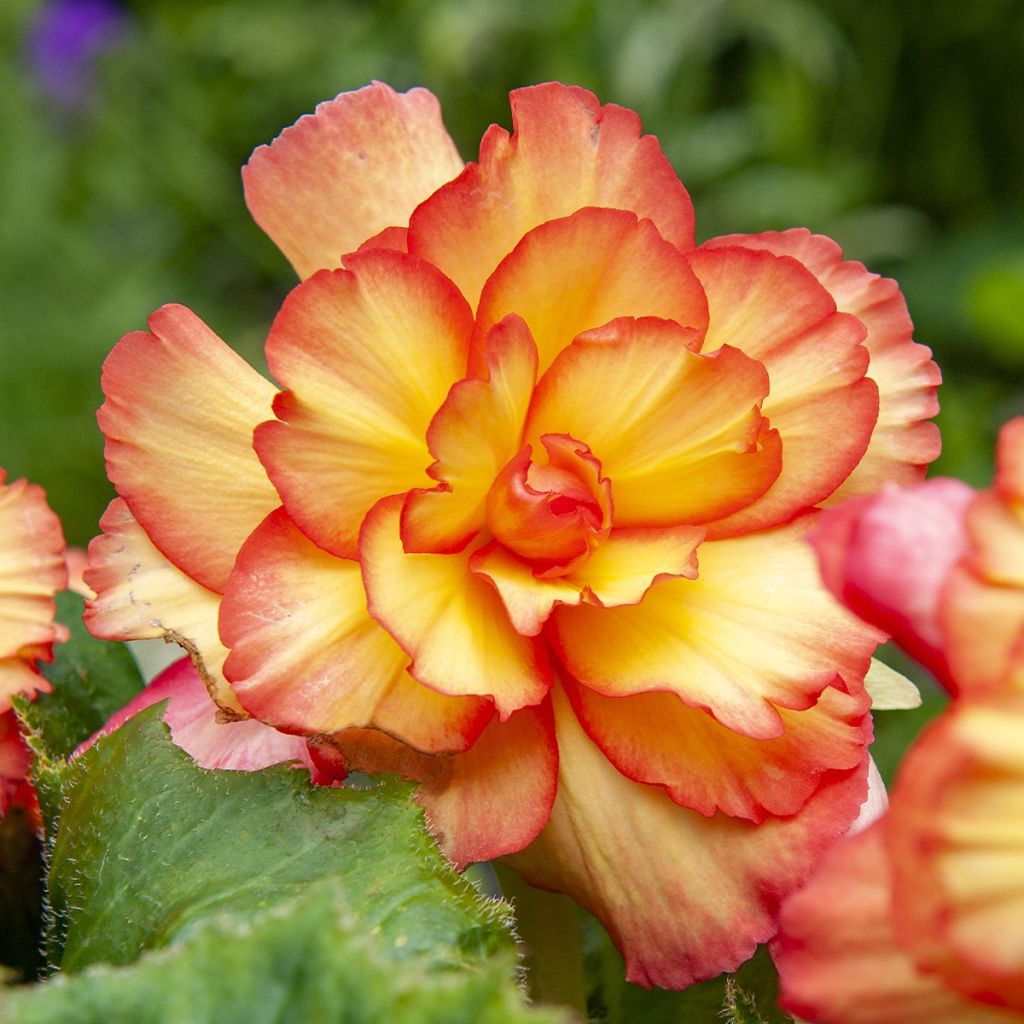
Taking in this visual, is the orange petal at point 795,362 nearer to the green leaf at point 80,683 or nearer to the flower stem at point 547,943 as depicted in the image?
the flower stem at point 547,943

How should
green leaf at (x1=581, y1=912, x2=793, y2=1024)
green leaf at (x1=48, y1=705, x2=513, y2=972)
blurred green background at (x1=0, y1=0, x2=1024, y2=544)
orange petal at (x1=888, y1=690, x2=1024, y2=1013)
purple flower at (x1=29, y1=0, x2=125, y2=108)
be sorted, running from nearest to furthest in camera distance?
orange petal at (x1=888, y1=690, x2=1024, y2=1013)
green leaf at (x1=48, y1=705, x2=513, y2=972)
green leaf at (x1=581, y1=912, x2=793, y2=1024)
blurred green background at (x1=0, y1=0, x2=1024, y2=544)
purple flower at (x1=29, y1=0, x2=125, y2=108)

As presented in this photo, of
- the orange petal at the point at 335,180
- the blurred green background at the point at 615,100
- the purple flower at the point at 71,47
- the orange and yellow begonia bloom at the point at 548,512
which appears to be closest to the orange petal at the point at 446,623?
the orange and yellow begonia bloom at the point at 548,512

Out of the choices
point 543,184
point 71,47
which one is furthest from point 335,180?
point 71,47

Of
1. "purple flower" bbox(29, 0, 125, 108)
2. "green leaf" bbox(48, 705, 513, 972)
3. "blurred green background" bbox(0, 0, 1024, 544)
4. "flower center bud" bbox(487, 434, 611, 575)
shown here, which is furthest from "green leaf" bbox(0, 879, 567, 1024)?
"purple flower" bbox(29, 0, 125, 108)

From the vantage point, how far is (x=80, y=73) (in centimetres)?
276

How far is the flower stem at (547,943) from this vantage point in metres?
0.44

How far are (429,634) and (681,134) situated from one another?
2.38 metres

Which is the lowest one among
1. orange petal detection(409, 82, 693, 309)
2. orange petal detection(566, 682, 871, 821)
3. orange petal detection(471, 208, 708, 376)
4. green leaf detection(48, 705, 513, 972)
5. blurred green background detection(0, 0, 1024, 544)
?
blurred green background detection(0, 0, 1024, 544)

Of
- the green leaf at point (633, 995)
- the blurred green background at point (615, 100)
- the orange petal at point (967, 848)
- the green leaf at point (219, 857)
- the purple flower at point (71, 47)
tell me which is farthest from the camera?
the purple flower at point (71, 47)

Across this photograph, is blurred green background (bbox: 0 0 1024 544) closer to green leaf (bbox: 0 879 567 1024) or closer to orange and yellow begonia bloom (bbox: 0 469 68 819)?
orange and yellow begonia bloom (bbox: 0 469 68 819)

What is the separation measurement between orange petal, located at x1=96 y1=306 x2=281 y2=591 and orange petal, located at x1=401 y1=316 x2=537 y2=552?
0.05 meters

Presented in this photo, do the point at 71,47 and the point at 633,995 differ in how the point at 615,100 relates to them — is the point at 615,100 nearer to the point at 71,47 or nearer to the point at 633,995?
the point at 71,47

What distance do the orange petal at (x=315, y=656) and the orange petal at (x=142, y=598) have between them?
0.02m

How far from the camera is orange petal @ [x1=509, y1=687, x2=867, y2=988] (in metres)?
0.40
